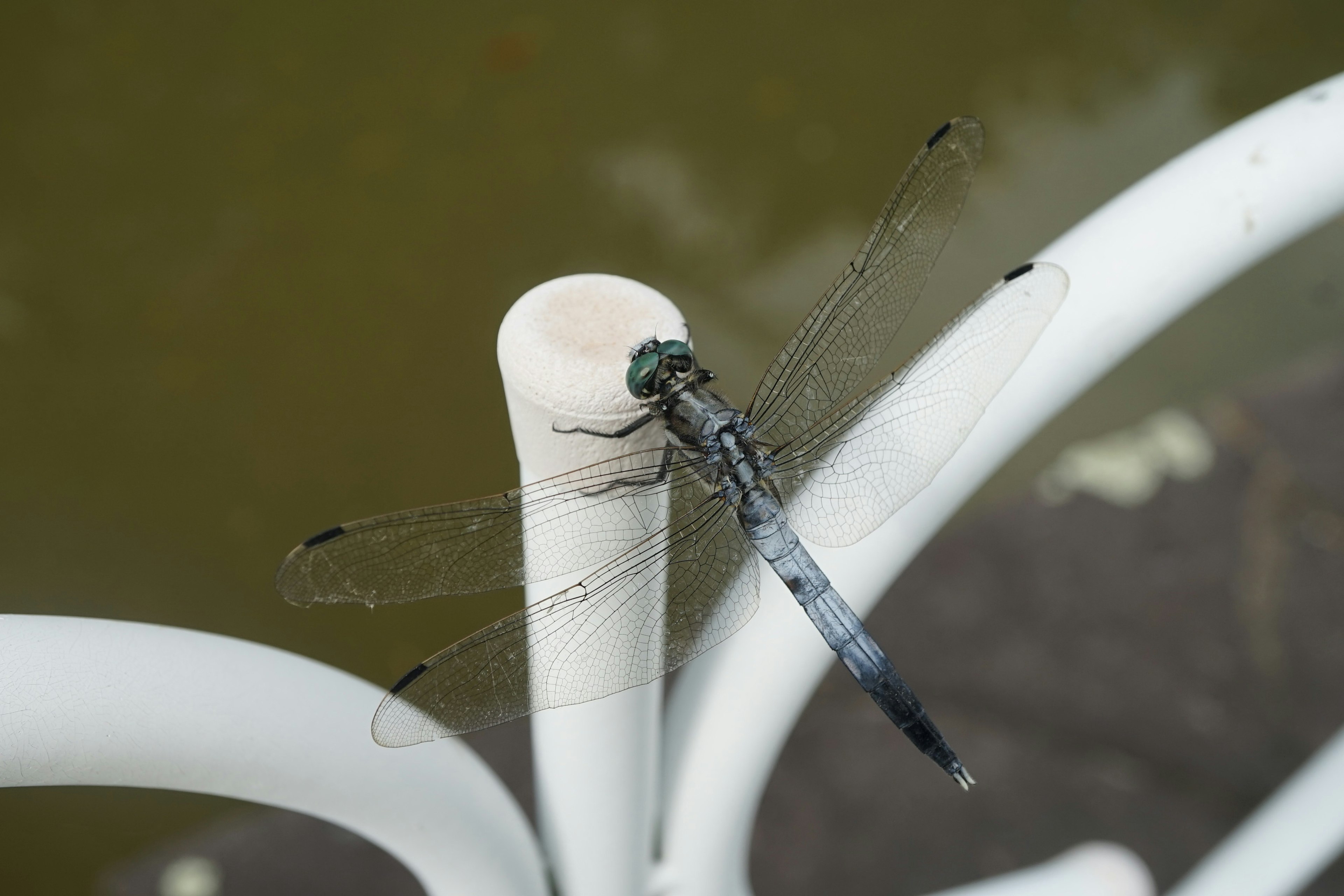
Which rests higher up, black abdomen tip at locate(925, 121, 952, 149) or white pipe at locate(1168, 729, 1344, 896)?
black abdomen tip at locate(925, 121, 952, 149)

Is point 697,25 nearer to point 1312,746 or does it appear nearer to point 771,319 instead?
point 771,319

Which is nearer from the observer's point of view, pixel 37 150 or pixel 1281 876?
pixel 1281 876

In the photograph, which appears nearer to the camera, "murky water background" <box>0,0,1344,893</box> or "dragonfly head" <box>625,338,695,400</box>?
"dragonfly head" <box>625,338,695,400</box>

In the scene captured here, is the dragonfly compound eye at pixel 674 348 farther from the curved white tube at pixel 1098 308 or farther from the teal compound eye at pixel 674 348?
the curved white tube at pixel 1098 308

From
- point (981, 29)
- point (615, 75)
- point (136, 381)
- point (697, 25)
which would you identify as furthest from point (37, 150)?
point (981, 29)

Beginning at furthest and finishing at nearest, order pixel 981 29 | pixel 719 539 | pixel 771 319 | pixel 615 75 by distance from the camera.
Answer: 1. pixel 981 29
2. pixel 615 75
3. pixel 771 319
4. pixel 719 539

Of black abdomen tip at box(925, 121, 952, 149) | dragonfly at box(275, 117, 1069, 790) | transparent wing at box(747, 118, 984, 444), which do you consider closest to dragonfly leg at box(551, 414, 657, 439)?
dragonfly at box(275, 117, 1069, 790)

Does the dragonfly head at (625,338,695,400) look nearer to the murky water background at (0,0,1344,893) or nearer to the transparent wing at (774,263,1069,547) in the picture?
the transparent wing at (774,263,1069,547)
